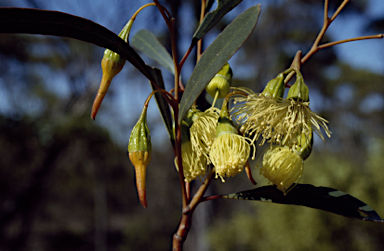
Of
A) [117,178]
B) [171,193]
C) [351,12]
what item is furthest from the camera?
[171,193]

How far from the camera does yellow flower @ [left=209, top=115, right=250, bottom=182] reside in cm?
30

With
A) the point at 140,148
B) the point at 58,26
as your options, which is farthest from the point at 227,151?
the point at 58,26

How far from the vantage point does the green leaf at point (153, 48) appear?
1.56 ft

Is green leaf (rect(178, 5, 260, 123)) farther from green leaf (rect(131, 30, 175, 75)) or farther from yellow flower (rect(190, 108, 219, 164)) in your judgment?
green leaf (rect(131, 30, 175, 75))

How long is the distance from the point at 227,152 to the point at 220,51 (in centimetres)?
12

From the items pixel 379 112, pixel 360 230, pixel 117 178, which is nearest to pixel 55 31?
pixel 360 230

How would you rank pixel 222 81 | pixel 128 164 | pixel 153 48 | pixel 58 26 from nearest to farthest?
pixel 58 26, pixel 222 81, pixel 153 48, pixel 128 164

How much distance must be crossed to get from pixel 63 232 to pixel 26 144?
147 inches

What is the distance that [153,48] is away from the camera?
48 centimetres

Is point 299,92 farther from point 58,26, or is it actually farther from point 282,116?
point 58,26

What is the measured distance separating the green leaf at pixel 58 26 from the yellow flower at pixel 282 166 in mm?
192

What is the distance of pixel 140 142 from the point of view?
271 mm

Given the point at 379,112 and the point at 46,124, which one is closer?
the point at 46,124

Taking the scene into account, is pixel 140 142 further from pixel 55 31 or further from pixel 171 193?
pixel 171 193
